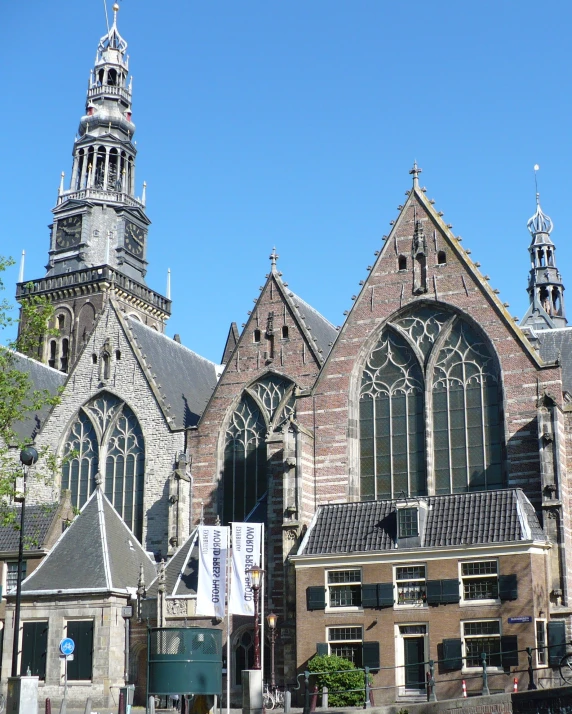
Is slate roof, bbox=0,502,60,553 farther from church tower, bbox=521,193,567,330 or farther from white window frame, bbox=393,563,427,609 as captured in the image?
church tower, bbox=521,193,567,330

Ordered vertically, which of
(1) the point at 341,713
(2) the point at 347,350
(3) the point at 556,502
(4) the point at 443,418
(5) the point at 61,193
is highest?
(5) the point at 61,193

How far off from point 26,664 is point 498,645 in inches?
625

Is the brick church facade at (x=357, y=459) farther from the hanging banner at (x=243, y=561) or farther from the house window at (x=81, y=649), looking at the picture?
the hanging banner at (x=243, y=561)

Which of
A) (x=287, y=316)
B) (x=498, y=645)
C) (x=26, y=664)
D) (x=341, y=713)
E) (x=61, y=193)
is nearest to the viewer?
(x=341, y=713)

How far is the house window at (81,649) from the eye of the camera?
3391cm

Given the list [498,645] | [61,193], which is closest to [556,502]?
[498,645]

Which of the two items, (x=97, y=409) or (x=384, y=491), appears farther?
(x=97, y=409)

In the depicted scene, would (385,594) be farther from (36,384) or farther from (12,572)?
(36,384)

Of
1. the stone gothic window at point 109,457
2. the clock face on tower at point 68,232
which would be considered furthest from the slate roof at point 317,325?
the clock face on tower at point 68,232

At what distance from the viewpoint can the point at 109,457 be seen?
4294cm

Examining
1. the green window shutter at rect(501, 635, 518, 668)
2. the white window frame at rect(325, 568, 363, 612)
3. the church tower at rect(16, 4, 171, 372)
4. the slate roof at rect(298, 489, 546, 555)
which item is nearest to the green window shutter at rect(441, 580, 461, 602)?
the slate roof at rect(298, 489, 546, 555)

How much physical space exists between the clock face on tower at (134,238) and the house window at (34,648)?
124ft

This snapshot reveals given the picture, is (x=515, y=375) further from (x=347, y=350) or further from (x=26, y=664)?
(x=26, y=664)

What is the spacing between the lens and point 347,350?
38531 mm
